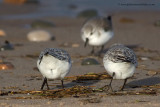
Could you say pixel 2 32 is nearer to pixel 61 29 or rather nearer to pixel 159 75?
pixel 61 29

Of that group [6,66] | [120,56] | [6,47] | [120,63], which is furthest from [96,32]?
[120,63]

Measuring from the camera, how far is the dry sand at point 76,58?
5.27 metres

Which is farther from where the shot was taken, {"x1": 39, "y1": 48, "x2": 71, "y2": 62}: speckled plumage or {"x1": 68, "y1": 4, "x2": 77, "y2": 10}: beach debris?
{"x1": 68, "y1": 4, "x2": 77, "y2": 10}: beach debris

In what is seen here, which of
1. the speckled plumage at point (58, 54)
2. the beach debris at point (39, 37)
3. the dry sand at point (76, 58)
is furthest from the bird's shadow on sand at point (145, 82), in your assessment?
the beach debris at point (39, 37)

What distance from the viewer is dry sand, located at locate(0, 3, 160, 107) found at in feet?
17.3

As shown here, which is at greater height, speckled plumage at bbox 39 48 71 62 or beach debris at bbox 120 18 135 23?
speckled plumage at bbox 39 48 71 62

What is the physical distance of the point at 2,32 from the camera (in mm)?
12086

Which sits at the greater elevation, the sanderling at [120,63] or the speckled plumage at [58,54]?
the speckled plumage at [58,54]

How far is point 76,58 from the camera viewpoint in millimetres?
9164

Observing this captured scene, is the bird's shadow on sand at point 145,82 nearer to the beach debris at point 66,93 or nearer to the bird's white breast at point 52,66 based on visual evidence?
the beach debris at point 66,93

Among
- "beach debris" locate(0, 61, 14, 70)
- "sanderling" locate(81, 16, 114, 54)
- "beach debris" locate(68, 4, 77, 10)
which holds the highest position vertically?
"sanderling" locate(81, 16, 114, 54)

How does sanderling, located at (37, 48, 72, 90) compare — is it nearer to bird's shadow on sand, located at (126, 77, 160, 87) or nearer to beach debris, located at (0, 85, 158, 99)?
beach debris, located at (0, 85, 158, 99)

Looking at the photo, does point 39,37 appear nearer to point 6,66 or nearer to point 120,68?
point 6,66

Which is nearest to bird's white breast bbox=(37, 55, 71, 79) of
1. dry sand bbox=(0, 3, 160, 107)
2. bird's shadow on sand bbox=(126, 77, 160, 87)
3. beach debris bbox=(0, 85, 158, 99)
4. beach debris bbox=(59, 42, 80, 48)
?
beach debris bbox=(0, 85, 158, 99)
